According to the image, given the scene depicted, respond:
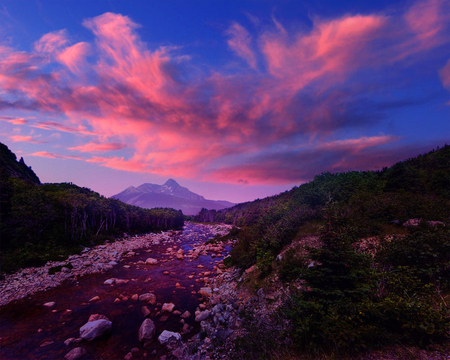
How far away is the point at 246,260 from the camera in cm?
1605

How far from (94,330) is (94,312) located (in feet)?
9.93

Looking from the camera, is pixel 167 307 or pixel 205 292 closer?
pixel 167 307

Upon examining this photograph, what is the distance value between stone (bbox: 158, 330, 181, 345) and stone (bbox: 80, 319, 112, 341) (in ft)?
10.2

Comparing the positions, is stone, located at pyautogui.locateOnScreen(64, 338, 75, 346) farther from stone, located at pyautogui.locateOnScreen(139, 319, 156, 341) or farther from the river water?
stone, located at pyautogui.locateOnScreen(139, 319, 156, 341)

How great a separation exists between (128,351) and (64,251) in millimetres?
21506

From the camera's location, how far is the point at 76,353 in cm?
766

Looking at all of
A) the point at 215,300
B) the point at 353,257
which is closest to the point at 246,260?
the point at 215,300

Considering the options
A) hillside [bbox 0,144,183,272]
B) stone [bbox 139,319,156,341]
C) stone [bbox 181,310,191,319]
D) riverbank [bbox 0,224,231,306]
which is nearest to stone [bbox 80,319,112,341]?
stone [bbox 139,319,156,341]

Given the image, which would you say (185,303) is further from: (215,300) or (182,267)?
(182,267)

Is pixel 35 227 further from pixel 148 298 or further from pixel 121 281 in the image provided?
pixel 148 298

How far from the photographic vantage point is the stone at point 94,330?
8.62 metres

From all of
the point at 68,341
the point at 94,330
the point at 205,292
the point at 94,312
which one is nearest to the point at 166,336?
the point at 94,330

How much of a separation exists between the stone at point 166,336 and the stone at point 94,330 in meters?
3.10

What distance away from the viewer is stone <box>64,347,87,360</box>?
7544 millimetres
